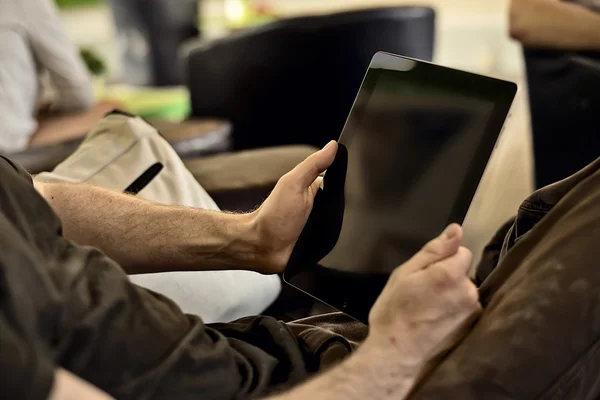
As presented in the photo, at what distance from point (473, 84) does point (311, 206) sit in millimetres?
253

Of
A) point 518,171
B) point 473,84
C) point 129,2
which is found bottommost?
point 518,171

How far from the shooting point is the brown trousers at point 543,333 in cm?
59

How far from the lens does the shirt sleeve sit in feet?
5.77

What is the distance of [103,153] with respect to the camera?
42.5 inches

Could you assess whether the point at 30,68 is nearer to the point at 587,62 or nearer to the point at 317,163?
→ the point at 317,163

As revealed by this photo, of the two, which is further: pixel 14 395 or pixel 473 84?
pixel 473 84

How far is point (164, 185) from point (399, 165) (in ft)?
1.42

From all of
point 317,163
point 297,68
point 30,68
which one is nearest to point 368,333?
point 317,163

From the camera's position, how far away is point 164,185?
107cm

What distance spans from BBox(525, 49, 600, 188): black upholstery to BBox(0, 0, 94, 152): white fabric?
47.0 inches

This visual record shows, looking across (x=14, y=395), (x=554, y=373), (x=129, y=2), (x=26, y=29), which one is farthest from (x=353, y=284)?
(x=129, y=2)

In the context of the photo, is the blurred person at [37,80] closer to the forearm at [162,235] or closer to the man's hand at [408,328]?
the forearm at [162,235]

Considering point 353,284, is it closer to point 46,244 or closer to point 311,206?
point 311,206

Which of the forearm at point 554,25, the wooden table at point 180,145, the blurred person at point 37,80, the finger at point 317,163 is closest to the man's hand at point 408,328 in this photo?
the finger at point 317,163
